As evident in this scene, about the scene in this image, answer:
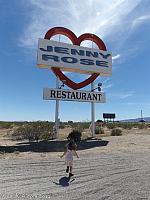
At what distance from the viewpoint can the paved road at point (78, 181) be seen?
929cm

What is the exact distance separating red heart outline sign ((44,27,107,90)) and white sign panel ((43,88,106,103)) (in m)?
0.73

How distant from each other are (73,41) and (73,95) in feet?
17.5

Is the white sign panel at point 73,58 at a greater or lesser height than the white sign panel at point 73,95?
greater

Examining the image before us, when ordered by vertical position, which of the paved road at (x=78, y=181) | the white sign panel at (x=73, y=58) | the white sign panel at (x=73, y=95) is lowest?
the paved road at (x=78, y=181)

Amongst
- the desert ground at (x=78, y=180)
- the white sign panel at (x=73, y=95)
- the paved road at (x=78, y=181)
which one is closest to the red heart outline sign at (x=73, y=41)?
the white sign panel at (x=73, y=95)

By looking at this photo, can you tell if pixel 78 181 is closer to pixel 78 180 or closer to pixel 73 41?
pixel 78 180

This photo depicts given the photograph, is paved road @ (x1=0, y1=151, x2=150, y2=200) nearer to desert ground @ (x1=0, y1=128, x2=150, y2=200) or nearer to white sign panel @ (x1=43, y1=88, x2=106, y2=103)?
desert ground @ (x1=0, y1=128, x2=150, y2=200)

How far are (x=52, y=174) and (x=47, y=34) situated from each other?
18390 millimetres

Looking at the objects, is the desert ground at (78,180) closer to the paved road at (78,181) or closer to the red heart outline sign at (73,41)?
the paved road at (78,181)

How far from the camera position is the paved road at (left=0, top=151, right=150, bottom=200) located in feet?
30.5

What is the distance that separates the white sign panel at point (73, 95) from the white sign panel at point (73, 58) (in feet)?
6.84

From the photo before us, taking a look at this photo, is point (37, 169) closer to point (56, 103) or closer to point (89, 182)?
point (89, 182)

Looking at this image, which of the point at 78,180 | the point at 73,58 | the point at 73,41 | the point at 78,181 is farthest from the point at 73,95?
the point at 78,181

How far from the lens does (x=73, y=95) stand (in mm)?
29078
